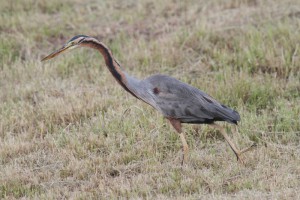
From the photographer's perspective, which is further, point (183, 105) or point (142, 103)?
point (142, 103)

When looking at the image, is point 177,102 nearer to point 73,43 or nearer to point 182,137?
point 182,137

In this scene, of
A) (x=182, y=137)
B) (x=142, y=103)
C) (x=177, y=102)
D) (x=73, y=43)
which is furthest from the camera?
(x=142, y=103)

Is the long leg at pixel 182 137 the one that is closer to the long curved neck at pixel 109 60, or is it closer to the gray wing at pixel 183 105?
the gray wing at pixel 183 105

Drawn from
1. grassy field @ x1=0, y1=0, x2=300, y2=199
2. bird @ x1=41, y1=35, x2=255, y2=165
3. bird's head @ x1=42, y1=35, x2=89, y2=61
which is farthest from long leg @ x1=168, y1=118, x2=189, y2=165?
bird's head @ x1=42, y1=35, x2=89, y2=61

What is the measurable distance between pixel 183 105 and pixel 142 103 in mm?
1927

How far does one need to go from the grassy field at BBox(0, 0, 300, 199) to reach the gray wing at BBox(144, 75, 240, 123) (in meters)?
0.50

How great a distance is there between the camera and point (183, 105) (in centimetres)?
703

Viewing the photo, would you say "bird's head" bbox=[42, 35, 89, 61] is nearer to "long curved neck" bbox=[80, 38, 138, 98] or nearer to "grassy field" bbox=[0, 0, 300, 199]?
"long curved neck" bbox=[80, 38, 138, 98]

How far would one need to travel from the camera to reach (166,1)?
1245 centimetres

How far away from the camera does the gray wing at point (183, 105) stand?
6996 millimetres

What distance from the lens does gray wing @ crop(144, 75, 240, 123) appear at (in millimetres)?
6996

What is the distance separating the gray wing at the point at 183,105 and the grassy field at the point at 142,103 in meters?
0.50

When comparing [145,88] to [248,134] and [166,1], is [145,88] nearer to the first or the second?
[248,134]

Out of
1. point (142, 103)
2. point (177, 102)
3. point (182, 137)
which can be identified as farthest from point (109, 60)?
point (142, 103)
